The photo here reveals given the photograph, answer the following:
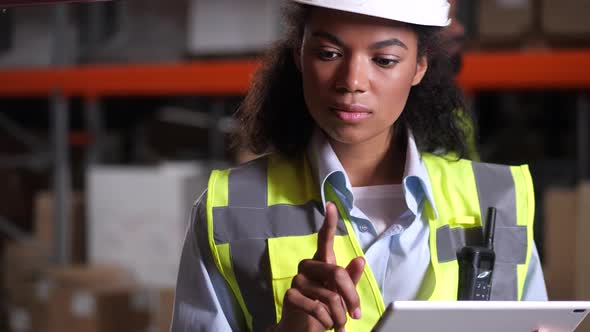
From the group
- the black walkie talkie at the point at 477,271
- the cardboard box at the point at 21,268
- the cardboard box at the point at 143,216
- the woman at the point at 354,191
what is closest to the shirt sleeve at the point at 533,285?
the woman at the point at 354,191

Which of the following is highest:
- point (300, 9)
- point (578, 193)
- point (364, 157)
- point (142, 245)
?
point (300, 9)

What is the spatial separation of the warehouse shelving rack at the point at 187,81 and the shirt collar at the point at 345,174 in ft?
8.58

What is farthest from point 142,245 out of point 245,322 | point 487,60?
point 245,322

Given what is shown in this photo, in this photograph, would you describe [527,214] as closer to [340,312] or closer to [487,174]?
[487,174]

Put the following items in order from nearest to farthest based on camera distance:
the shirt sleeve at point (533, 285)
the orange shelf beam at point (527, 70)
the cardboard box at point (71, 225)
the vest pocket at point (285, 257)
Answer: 1. the vest pocket at point (285, 257)
2. the shirt sleeve at point (533, 285)
3. the orange shelf beam at point (527, 70)
4. the cardboard box at point (71, 225)

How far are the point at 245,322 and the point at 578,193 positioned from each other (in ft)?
8.32

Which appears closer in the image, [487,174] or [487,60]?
[487,174]

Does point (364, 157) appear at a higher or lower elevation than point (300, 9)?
lower

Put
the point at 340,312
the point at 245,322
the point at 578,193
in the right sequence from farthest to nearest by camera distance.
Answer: the point at 578,193
the point at 245,322
the point at 340,312

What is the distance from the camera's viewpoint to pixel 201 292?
5.09 ft

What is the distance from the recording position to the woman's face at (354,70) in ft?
4.81

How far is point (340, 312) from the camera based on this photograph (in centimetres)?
129

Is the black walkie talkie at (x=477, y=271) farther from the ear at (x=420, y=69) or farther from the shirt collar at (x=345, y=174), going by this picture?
the ear at (x=420, y=69)

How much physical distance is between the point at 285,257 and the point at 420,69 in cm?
41
